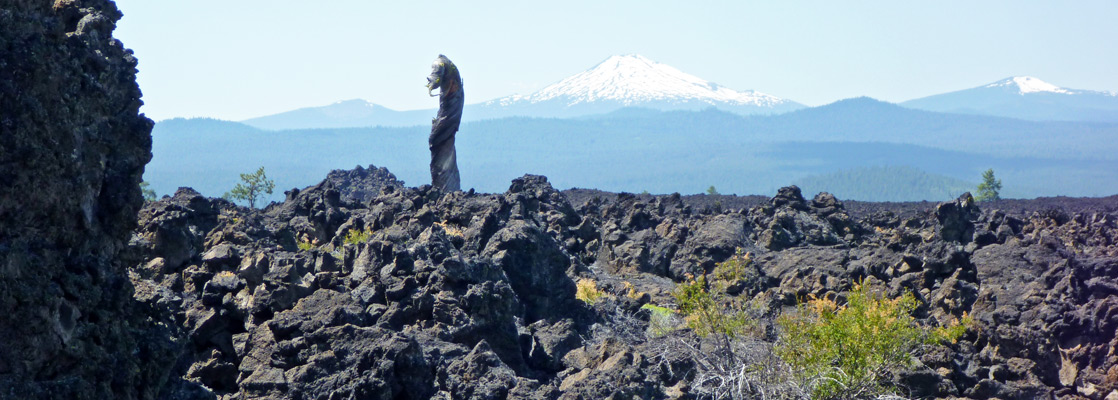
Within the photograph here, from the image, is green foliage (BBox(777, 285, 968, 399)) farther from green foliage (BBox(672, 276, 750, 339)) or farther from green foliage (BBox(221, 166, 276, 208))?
green foliage (BBox(221, 166, 276, 208))

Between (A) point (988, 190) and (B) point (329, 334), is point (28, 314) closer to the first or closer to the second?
(B) point (329, 334)

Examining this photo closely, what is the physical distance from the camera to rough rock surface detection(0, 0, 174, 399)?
266 inches

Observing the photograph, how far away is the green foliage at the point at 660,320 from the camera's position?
52.5 ft

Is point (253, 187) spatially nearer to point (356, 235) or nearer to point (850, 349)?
point (356, 235)

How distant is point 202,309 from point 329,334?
2.38 meters

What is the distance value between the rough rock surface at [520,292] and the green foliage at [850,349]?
94cm

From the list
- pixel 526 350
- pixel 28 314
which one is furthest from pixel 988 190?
pixel 28 314

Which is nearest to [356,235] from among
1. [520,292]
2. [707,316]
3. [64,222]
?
[520,292]

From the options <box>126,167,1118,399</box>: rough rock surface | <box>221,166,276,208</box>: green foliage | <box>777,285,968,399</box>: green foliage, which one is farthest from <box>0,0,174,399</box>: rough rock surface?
<box>221,166,276,208</box>: green foliage

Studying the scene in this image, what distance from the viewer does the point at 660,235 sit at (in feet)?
86.7

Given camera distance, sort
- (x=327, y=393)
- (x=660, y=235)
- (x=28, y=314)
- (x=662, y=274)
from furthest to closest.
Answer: (x=660, y=235)
(x=662, y=274)
(x=327, y=393)
(x=28, y=314)

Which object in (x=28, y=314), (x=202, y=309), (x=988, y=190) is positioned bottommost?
(x=988, y=190)

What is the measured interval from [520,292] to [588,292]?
2526 millimetres

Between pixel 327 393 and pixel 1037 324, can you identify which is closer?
pixel 327 393
